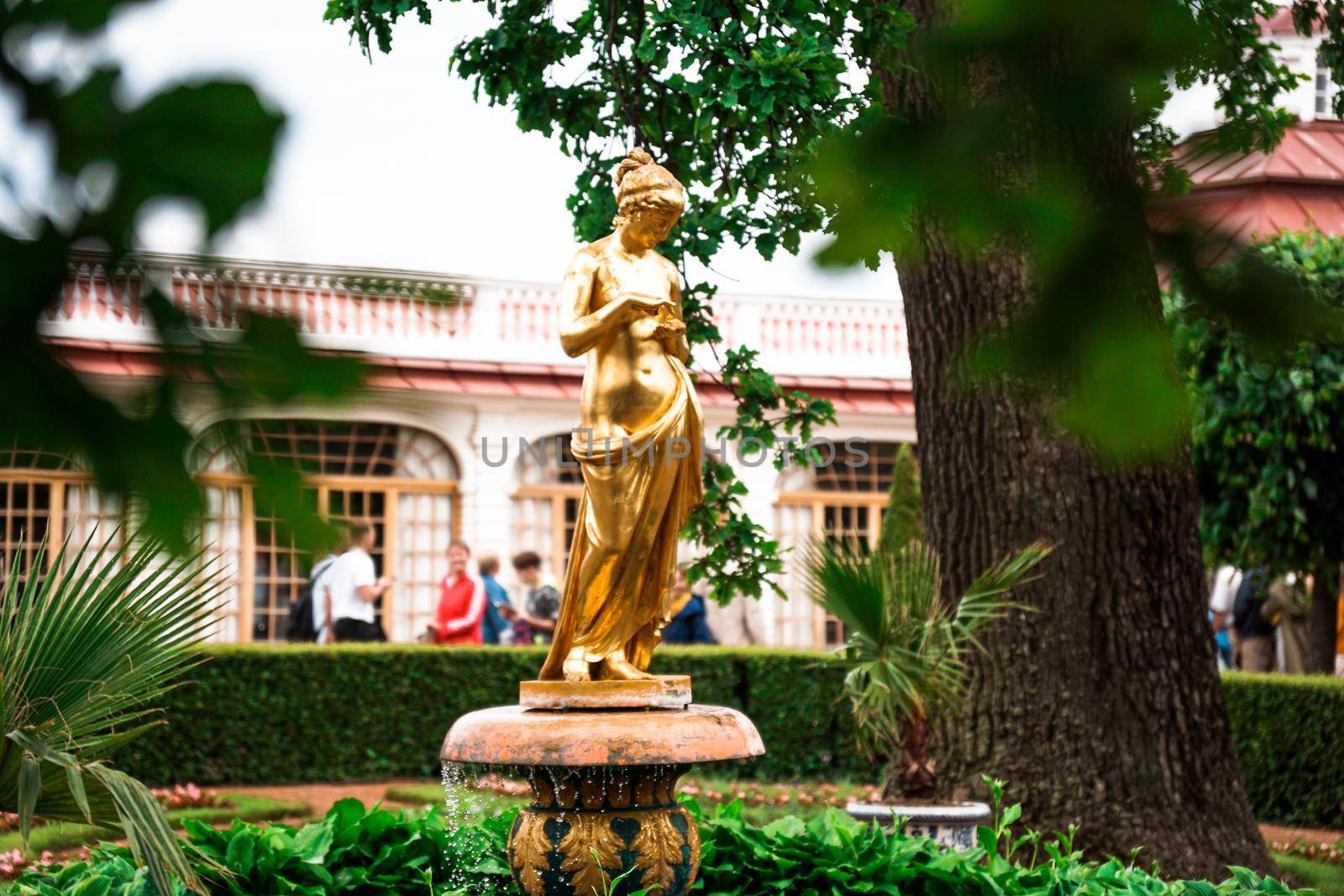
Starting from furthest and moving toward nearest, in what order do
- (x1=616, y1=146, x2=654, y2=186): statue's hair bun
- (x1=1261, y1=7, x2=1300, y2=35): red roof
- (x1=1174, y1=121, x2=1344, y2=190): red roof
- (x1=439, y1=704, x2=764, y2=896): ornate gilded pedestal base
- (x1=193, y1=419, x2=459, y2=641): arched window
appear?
(x1=193, y1=419, x2=459, y2=641): arched window, (x1=616, y1=146, x2=654, y2=186): statue's hair bun, (x1=439, y1=704, x2=764, y2=896): ornate gilded pedestal base, (x1=1261, y1=7, x2=1300, y2=35): red roof, (x1=1174, y1=121, x2=1344, y2=190): red roof

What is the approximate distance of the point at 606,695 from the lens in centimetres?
463

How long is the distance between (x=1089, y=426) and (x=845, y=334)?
17211 millimetres

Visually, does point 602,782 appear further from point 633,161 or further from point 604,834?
point 633,161

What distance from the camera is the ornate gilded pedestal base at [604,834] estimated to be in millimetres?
4637

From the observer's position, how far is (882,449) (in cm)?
1881

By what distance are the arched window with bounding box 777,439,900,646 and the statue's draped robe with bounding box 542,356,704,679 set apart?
1296cm

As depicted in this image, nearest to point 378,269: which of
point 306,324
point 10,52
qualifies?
point 306,324

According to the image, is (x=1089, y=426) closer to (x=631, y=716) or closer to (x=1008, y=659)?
(x=631, y=716)

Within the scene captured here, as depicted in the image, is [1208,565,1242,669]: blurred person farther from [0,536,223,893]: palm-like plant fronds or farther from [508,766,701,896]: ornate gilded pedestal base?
[0,536,223,893]: palm-like plant fronds

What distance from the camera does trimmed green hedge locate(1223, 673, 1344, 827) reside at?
9.54 m

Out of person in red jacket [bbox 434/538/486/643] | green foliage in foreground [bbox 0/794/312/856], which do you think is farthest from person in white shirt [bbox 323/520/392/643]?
green foliage in foreground [bbox 0/794/312/856]

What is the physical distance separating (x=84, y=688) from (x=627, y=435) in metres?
1.69

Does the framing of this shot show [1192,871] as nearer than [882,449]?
Yes

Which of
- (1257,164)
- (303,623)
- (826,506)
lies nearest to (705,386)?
(826,506)
